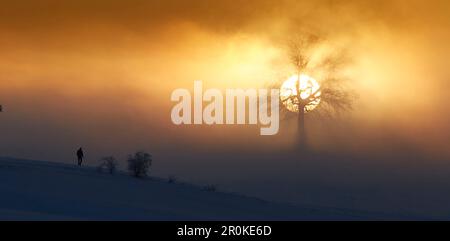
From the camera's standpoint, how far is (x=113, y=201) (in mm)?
31969

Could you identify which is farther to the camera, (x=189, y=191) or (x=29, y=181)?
(x=189, y=191)

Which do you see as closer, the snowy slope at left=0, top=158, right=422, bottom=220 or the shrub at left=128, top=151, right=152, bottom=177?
the snowy slope at left=0, top=158, right=422, bottom=220

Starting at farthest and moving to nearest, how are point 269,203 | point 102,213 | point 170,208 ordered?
point 269,203
point 170,208
point 102,213

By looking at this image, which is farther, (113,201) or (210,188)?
(210,188)

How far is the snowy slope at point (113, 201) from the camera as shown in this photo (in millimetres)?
28172

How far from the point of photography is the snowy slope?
28172 mm

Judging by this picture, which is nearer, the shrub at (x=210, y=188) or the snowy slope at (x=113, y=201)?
the snowy slope at (x=113, y=201)

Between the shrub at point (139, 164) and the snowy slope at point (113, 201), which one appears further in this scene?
the shrub at point (139, 164)

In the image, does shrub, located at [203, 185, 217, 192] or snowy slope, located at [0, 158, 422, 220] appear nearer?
snowy slope, located at [0, 158, 422, 220]
